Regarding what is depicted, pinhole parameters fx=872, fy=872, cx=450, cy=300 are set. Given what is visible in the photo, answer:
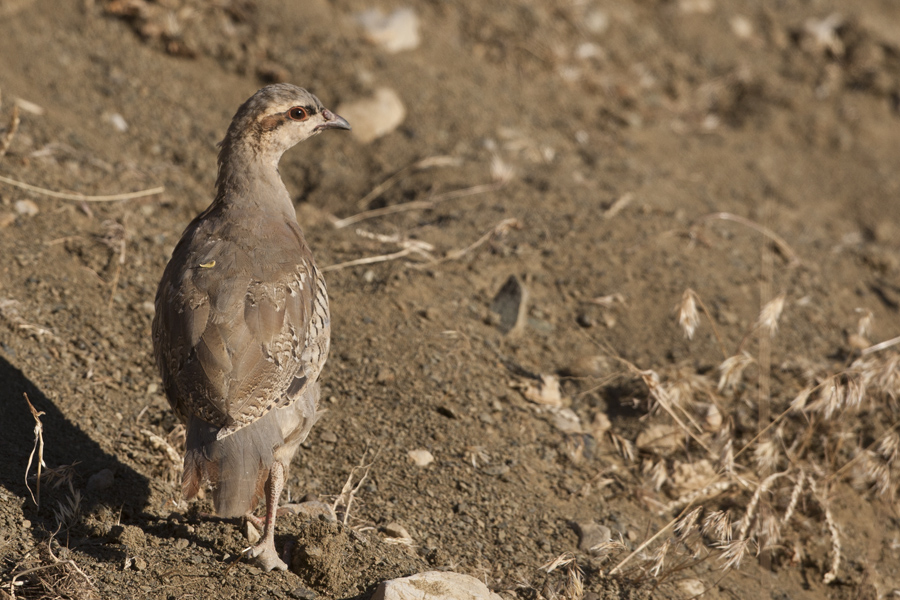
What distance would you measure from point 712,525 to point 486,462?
1.23 meters

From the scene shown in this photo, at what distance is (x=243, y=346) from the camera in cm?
396

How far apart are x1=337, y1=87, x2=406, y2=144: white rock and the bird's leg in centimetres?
419

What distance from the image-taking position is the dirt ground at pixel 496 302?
4312 millimetres

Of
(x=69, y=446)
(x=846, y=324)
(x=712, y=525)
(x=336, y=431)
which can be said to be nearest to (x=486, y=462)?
(x=336, y=431)

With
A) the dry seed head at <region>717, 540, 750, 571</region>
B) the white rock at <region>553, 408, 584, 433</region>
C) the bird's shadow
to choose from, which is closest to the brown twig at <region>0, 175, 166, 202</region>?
the bird's shadow

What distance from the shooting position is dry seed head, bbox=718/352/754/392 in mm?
5277

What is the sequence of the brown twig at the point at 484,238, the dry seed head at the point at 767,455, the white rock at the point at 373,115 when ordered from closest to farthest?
1. the dry seed head at the point at 767,455
2. the brown twig at the point at 484,238
3. the white rock at the point at 373,115

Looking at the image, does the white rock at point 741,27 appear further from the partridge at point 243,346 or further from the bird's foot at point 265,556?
the bird's foot at point 265,556

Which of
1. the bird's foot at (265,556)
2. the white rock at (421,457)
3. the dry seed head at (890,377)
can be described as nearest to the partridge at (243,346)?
the bird's foot at (265,556)

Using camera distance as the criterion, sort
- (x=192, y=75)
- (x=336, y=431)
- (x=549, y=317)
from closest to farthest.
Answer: (x=336, y=431) < (x=549, y=317) < (x=192, y=75)

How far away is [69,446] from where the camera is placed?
441cm

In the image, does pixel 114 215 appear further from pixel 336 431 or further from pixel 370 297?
pixel 336 431

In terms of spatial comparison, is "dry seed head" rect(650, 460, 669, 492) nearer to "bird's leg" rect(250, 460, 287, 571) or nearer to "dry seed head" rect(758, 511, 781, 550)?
"dry seed head" rect(758, 511, 781, 550)

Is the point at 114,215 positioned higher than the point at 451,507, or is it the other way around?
the point at 114,215
